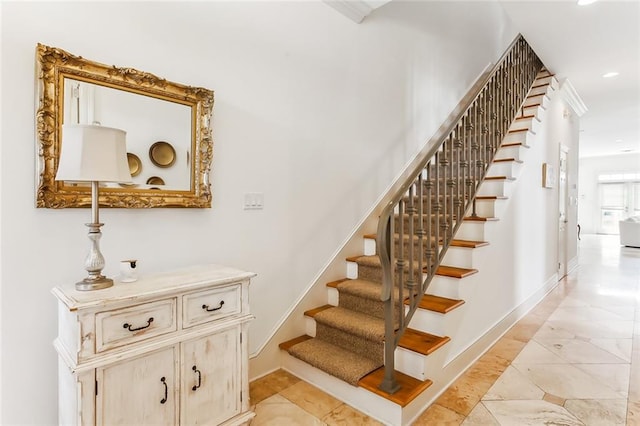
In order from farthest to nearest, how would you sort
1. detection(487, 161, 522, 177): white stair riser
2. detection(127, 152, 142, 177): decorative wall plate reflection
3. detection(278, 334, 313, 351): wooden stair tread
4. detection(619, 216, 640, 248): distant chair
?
detection(619, 216, 640, 248): distant chair → detection(487, 161, 522, 177): white stair riser → detection(278, 334, 313, 351): wooden stair tread → detection(127, 152, 142, 177): decorative wall plate reflection

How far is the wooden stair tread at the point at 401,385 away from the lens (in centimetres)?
185

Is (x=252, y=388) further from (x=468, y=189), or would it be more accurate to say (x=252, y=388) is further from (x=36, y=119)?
(x=468, y=189)

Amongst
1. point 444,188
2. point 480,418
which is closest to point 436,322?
point 480,418

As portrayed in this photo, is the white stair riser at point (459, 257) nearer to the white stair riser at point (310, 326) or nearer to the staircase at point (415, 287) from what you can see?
the staircase at point (415, 287)

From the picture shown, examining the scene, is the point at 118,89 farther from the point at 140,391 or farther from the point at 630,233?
the point at 630,233

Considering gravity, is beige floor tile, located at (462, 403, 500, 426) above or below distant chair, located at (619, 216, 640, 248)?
below

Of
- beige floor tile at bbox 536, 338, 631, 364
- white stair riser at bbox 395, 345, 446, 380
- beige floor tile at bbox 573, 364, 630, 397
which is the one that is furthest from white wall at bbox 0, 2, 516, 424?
beige floor tile at bbox 573, 364, 630, 397

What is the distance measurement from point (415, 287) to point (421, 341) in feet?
1.08

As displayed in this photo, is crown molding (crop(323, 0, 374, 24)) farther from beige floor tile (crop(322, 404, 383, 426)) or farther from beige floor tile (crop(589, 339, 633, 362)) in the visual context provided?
beige floor tile (crop(589, 339, 633, 362))

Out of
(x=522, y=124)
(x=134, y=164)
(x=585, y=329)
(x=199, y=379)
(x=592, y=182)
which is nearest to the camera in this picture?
(x=199, y=379)

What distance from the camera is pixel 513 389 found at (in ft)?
7.41

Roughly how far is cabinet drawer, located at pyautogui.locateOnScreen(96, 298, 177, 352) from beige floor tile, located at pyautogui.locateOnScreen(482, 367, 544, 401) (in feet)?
6.37

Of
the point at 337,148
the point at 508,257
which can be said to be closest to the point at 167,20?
the point at 337,148

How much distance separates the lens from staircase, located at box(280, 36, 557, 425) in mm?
1943
